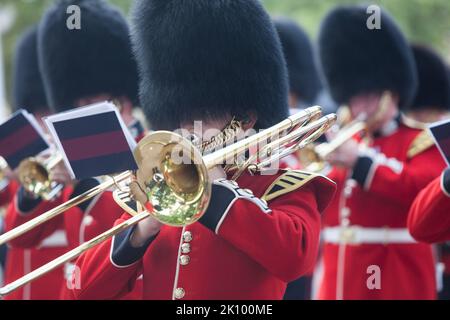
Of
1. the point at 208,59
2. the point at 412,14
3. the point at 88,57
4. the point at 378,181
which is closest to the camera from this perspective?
the point at 208,59

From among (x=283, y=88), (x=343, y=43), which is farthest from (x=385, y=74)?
(x=283, y=88)

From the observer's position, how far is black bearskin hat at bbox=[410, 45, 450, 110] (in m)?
5.92

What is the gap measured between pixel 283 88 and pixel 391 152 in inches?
69.4

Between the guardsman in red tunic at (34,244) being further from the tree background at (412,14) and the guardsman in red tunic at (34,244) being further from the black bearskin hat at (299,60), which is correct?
the tree background at (412,14)

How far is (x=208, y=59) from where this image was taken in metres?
3.02

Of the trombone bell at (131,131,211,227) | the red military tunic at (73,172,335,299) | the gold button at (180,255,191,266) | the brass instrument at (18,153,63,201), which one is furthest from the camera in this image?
the brass instrument at (18,153,63,201)

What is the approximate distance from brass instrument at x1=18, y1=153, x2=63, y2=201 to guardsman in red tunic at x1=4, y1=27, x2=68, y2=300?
0.35 m

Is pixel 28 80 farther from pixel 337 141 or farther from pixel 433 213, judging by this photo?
pixel 433 213

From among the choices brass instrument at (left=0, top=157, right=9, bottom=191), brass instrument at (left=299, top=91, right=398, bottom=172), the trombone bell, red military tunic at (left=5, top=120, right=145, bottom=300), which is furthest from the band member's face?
the trombone bell

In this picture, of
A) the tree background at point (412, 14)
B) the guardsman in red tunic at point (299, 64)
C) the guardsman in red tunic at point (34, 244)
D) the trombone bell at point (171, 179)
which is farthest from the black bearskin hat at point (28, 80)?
the tree background at point (412, 14)

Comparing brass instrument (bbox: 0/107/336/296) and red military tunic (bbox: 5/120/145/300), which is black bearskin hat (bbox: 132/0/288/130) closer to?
brass instrument (bbox: 0/107/336/296)

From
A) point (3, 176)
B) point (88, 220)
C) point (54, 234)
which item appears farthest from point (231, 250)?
point (3, 176)

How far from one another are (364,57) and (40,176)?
6.73ft
